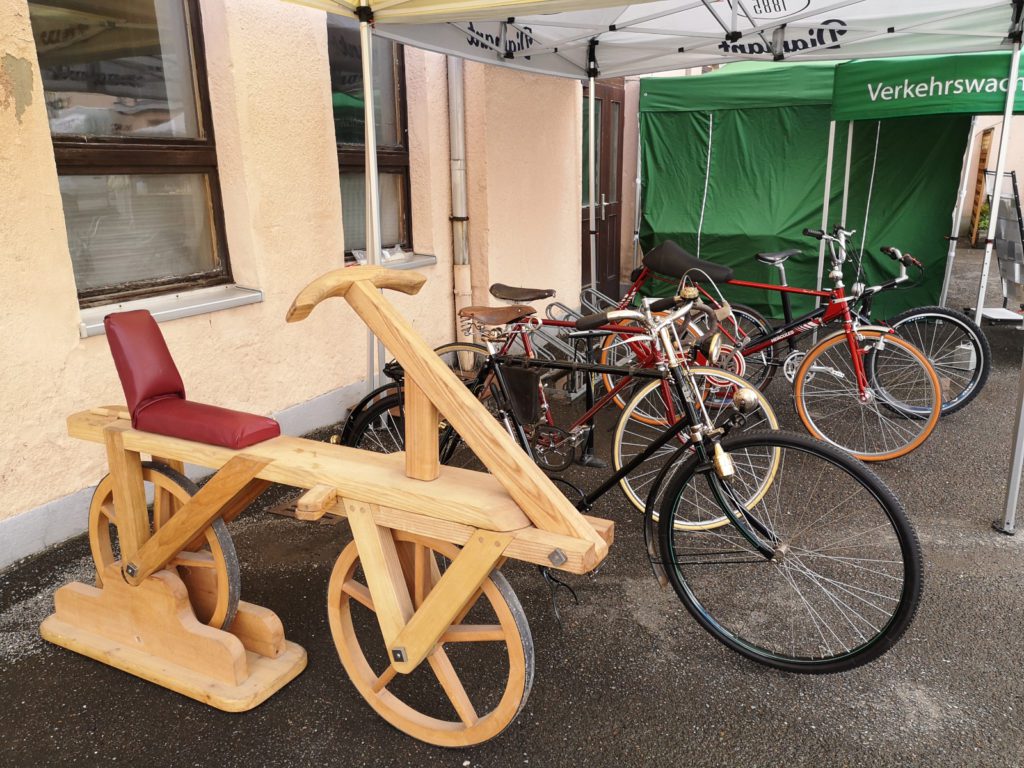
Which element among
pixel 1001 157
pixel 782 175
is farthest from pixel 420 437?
pixel 782 175

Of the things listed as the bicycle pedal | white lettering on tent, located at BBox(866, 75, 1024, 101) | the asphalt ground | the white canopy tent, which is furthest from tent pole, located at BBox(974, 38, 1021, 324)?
the bicycle pedal

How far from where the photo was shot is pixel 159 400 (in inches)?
92.8

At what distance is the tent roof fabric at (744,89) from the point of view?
734 cm

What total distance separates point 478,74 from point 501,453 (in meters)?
4.17

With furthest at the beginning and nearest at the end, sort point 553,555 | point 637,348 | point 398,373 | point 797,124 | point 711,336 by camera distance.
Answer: point 797,124 < point 637,348 < point 398,373 < point 711,336 < point 553,555

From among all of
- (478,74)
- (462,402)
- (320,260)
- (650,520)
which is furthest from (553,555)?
(478,74)

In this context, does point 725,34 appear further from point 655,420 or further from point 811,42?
point 655,420

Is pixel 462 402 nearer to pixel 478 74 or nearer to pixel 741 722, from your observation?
pixel 741 722

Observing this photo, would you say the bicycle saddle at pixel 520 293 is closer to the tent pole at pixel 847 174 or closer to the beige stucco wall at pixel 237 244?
the beige stucco wall at pixel 237 244

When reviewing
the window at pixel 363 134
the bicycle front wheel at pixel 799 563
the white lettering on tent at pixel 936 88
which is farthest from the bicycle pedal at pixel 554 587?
the white lettering on tent at pixel 936 88

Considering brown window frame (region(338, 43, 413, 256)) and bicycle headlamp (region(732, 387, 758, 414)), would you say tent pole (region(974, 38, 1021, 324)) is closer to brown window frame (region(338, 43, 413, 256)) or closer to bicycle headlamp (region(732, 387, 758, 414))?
bicycle headlamp (region(732, 387, 758, 414))

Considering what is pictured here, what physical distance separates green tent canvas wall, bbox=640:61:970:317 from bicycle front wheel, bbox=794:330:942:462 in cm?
311

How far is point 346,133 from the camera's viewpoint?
15.6 feet

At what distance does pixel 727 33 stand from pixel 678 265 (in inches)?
65.4
